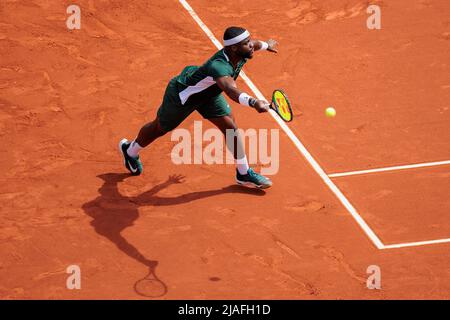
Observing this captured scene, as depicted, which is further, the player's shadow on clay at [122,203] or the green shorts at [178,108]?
the green shorts at [178,108]

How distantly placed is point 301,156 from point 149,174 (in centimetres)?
203

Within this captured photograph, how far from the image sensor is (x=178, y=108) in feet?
37.6

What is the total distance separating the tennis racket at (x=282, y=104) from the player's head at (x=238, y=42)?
609 millimetres

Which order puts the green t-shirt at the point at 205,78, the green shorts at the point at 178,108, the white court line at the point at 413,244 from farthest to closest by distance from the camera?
the green shorts at the point at 178,108
the green t-shirt at the point at 205,78
the white court line at the point at 413,244

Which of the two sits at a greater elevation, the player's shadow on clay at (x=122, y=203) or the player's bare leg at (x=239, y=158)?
the player's bare leg at (x=239, y=158)

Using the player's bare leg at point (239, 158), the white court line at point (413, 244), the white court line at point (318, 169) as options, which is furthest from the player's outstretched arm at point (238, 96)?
the white court line at point (413, 244)

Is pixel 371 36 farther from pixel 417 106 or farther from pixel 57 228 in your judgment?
pixel 57 228

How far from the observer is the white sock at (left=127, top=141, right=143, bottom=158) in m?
11.9

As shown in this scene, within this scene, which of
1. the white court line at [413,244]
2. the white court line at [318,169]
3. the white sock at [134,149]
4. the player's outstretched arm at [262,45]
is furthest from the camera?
the white sock at [134,149]

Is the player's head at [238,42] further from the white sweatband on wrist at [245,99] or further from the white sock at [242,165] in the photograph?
the white sock at [242,165]

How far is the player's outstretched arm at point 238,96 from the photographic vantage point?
1041 centimetres

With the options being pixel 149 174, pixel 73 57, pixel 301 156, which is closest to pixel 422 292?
pixel 301 156

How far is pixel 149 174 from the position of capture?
12.2m

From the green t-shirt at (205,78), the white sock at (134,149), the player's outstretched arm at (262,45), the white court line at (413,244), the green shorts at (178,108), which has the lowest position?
the white court line at (413,244)
